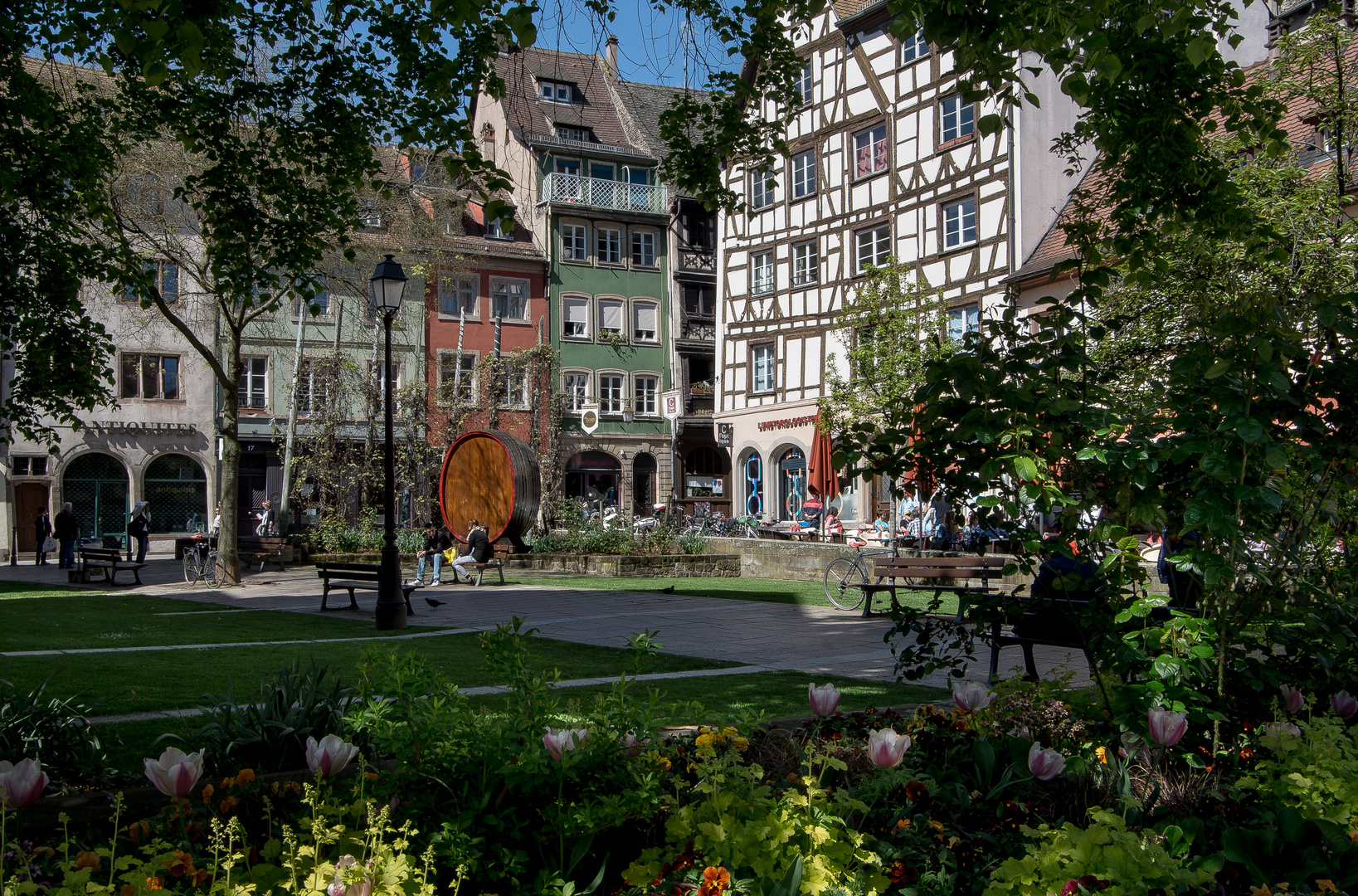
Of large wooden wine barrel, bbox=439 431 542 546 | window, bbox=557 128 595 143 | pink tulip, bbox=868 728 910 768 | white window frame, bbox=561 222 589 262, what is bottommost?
pink tulip, bbox=868 728 910 768

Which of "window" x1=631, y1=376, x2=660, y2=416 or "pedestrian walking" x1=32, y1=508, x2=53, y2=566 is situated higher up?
"window" x1=631, y1=376, x2=660, y2=416

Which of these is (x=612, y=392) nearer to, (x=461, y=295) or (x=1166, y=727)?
(x=461, y=295)

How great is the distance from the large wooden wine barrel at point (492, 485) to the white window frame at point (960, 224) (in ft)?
42.8

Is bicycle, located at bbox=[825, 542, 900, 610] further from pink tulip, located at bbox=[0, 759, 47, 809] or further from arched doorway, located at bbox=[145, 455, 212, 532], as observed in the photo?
arched doorway, located at bbox=[145, 455, 212, 532]

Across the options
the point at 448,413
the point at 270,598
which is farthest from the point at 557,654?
the point at 448,413

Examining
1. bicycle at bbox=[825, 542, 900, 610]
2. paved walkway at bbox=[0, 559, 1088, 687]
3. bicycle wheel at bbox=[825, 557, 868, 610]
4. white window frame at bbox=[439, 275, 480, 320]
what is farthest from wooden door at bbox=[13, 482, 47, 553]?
bicycle at bbox=[825, 542, 900, 610]

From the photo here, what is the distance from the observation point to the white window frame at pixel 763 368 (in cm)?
3469

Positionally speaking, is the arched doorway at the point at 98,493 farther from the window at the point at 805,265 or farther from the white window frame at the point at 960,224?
the white window frame at the point at 960,224

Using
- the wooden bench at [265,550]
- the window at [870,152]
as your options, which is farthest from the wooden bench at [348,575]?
the window at [870,152]

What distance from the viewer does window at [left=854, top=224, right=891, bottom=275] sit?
30781 millimetres

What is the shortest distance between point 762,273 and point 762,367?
2955mm

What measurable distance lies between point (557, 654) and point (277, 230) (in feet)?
13.6

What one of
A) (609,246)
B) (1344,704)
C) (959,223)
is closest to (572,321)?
(609,246)

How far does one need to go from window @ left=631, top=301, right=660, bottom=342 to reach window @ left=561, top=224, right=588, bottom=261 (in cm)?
283
